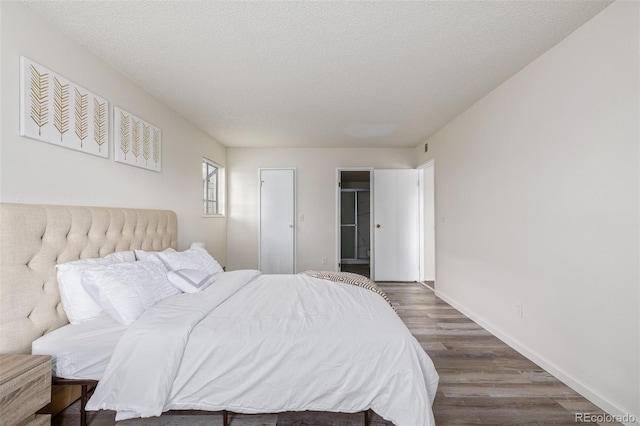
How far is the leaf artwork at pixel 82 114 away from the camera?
194 cm

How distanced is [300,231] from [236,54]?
3.37 meters

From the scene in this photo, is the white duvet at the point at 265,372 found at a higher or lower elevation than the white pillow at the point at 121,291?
lower

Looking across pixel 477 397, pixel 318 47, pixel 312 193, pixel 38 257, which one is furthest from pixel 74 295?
pixel 312 193

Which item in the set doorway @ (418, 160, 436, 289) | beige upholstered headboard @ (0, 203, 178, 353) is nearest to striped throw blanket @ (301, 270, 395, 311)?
beige upholstered headboard @ (0, 203, 178, 353)

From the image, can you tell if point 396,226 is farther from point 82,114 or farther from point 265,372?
point 82,114

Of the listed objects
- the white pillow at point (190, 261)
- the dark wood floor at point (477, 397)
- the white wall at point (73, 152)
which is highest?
the white wall at point (73, 152)

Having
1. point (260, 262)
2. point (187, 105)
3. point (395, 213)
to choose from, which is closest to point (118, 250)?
point (187, 105)

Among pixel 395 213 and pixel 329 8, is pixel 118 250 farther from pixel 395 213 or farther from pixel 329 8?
pixel 395 213

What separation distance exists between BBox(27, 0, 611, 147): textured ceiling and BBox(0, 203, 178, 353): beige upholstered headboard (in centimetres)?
128

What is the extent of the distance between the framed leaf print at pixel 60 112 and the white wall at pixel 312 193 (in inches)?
119

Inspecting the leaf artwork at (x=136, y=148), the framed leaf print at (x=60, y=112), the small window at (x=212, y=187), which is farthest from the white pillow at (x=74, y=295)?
the small window at (x=212, y=187)

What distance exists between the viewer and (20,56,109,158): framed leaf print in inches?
63.6

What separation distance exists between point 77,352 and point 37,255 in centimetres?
61

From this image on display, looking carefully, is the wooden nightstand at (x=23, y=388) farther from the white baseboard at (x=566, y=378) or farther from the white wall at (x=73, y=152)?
the white baseboard at (x=566, y=378)
